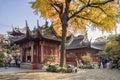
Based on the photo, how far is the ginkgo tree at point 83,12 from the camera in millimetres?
17969

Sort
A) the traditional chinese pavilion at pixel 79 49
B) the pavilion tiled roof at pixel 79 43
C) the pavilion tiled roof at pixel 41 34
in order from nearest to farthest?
the pavilion tiled roof at pixel 41 34 → the traditional chinese pavilion at pixel 79 49 → the pavilion tiled roof at pixel 79 43

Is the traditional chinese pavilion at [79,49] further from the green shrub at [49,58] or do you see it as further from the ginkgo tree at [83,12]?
the ginkgo tree at [83,12]

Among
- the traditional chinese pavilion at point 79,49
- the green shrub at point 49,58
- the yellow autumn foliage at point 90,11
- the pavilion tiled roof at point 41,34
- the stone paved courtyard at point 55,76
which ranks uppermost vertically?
the yellow autumn foliage at point 90,11

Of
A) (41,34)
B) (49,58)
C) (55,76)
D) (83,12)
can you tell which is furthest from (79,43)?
(55,76)

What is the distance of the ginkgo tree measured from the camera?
18.0 meters

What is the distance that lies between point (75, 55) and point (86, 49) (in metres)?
2.23

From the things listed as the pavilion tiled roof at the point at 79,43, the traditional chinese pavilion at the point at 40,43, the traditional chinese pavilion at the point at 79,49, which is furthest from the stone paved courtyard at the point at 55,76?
the pavilion tiled roof at the point at 79,43

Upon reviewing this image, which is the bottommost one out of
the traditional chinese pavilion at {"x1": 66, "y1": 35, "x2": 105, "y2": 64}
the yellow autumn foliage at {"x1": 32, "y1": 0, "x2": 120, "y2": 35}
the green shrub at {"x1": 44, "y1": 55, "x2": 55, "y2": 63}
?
the green shrub at {"x1": 44, "y1": 55, "x2": 55, "y2": 63}

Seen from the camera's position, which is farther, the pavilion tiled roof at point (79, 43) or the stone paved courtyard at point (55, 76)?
the pavilion tiled roof at point (79, 43)

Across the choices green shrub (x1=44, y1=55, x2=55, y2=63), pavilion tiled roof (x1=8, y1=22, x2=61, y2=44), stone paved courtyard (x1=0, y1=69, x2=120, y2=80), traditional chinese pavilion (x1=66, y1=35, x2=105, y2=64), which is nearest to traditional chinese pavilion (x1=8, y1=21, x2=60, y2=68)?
pavilion tiled roof (x1=8, y1=22, x2=61, y2=44)

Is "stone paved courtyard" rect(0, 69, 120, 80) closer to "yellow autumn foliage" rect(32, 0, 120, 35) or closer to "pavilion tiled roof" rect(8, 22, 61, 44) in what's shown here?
"yellow autumn foliage" rect(32, 0, 120, 35)

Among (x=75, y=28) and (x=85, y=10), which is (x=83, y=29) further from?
(x=85, y=10)

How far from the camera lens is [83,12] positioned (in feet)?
64.7

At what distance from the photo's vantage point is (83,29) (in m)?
22.3
